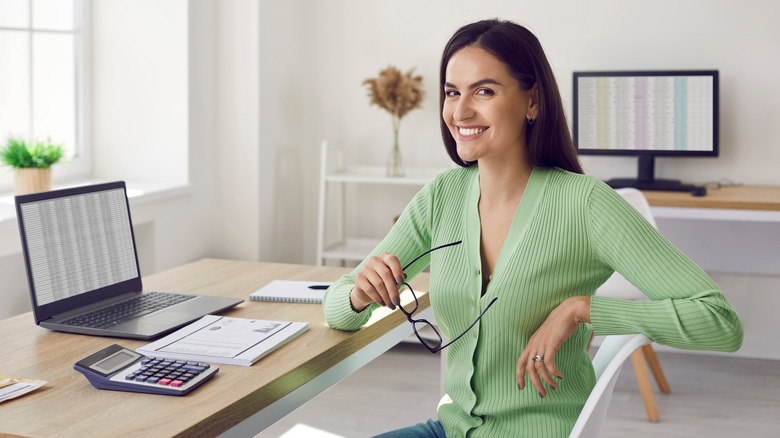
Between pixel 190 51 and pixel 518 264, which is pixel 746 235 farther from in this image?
pixel 518 264

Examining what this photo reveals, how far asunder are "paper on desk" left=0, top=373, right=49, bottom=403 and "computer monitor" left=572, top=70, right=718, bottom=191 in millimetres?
2858

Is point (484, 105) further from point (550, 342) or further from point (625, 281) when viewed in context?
point (625, 281)

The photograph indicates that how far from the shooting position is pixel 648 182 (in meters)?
3.95

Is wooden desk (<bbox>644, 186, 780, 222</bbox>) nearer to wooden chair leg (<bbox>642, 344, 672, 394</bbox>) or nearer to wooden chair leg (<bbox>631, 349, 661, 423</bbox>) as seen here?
wooden chair leg (<bbox>642, 344, 672, 394</bbox>)

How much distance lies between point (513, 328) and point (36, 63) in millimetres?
2594


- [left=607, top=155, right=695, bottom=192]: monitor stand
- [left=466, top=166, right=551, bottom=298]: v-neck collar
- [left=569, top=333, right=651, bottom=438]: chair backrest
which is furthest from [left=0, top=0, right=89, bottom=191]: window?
[left=569, top=333, right=651, bottom=438]: chair backrest

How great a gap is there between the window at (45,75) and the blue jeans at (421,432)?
227 centimetres

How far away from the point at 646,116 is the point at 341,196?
1378 mm

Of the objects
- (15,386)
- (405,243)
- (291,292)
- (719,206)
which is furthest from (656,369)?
(15,386)

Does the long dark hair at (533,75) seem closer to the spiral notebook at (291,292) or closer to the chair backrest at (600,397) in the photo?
the chair backrest at (600,397)

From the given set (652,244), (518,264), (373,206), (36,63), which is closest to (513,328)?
(518,264)


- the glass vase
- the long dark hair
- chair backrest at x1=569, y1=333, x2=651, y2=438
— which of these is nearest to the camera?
chair backrest at x1=569, y1=333, x2=651, y2=438

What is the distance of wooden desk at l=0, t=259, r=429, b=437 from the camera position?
4.28ft

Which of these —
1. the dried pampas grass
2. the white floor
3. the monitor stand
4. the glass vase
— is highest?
the dried pampas grass
